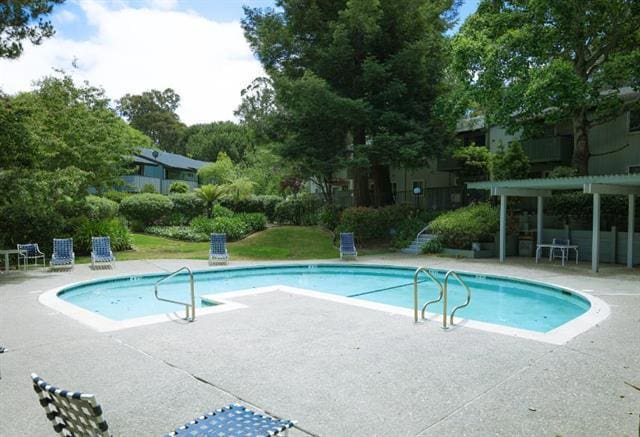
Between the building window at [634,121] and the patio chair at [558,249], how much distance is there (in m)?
7.02

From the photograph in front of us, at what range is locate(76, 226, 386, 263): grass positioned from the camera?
699 inches

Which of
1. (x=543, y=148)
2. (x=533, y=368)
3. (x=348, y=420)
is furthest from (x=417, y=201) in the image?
(x=348, y=420)

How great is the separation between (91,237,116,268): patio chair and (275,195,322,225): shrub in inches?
501

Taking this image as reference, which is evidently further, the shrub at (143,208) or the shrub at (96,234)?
the shrub at (143,208)

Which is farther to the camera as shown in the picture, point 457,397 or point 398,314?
point 398,314

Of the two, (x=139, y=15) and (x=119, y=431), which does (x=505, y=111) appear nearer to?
(x=139, y=15)

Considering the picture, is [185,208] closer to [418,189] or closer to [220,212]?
[220,212]

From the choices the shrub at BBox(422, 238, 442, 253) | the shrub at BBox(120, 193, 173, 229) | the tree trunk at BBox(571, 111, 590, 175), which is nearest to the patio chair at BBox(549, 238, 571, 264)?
the tree trunk at BBox(571, 111, 590, 175)

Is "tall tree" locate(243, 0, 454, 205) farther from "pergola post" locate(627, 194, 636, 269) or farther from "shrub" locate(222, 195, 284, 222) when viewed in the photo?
"pergola post" locate(627, 194, 636, 269)

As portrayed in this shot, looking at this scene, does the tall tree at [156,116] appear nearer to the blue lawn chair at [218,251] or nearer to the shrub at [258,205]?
the shrub at [258,205]

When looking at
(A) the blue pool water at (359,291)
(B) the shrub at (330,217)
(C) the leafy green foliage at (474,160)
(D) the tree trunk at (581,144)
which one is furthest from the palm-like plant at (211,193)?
(D) the tree trunk at (581,144)

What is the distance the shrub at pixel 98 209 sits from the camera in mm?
19328

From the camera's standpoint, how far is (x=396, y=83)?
20578mm

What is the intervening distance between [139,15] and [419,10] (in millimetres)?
12304
